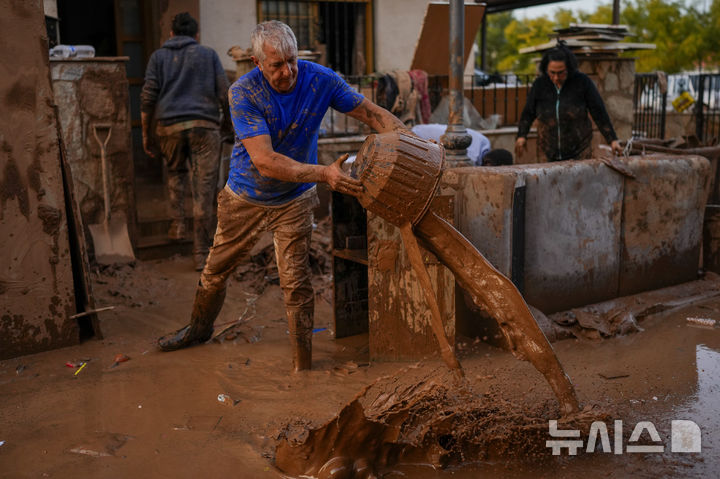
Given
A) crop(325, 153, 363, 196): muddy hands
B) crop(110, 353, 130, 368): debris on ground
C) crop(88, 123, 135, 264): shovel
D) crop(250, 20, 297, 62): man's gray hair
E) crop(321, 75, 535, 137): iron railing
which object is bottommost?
crop(110, 353, 130, 368): debris on ground

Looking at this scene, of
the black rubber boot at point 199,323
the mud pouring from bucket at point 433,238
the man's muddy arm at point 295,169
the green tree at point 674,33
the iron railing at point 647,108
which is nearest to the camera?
the mud pouring from bucket at point 433,238

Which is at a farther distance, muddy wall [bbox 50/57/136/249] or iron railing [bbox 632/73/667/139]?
iron railing [bbox 632/73/667/139]

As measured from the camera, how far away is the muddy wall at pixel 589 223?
184 inches

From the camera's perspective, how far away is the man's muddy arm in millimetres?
3260

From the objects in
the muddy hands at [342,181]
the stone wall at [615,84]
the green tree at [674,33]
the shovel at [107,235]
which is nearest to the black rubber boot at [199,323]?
the muddy hands at [342,181]

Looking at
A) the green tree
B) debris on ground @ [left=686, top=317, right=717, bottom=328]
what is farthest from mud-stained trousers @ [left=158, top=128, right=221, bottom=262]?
the green tree

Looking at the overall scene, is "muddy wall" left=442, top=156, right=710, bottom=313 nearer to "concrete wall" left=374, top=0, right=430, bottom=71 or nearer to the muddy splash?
the muddy splash

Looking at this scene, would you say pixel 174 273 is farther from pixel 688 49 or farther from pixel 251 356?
pixel 688 49

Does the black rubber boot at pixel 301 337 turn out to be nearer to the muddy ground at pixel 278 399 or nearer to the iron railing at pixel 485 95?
the muddy ground at pixel 278 399

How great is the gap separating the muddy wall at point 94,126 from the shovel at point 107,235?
47 millimetres

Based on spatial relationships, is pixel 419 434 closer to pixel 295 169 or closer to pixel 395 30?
pixel 295 169

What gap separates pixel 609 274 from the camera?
539 cm

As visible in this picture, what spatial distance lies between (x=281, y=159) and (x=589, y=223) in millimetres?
2667

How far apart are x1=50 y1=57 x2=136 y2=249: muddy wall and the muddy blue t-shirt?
2.93 meters
